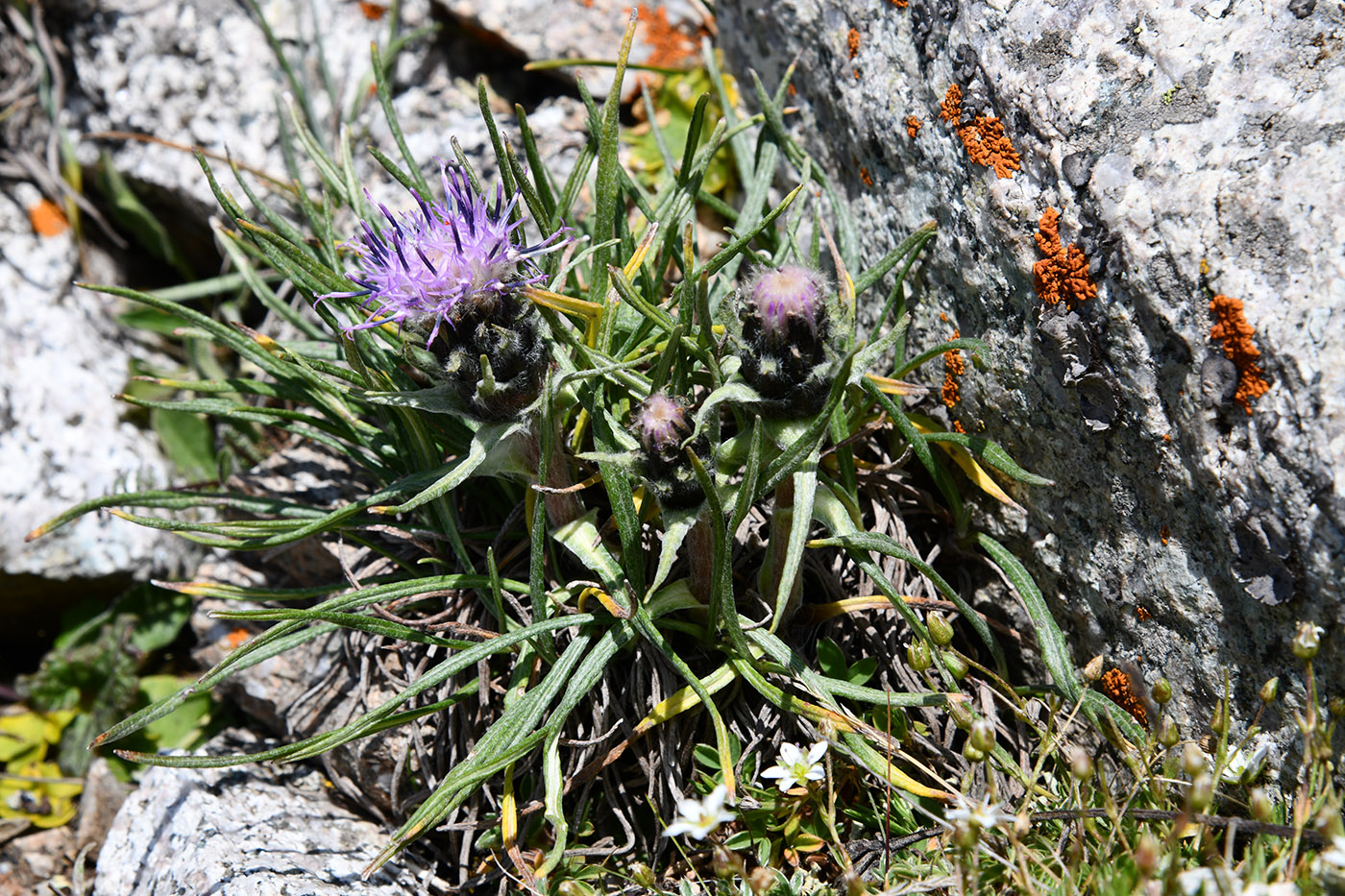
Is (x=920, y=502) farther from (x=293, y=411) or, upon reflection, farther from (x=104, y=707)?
(x=104, y=707)

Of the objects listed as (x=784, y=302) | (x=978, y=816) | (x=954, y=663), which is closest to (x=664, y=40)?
(x=784, y=302)

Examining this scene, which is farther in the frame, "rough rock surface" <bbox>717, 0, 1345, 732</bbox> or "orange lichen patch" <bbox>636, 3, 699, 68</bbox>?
"orange lichen patch" <bbox>636, 3, 699, 68</bbox>

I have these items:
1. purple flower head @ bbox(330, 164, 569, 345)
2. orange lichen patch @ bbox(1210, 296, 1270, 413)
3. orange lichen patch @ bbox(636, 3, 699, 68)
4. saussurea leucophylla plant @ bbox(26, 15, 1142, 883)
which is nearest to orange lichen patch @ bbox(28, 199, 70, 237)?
saussurea leucophylla plant @ bbox(26, 15, 1142, 883)

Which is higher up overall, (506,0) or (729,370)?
(506,0)

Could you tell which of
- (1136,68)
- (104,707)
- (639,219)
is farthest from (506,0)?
(104,707)

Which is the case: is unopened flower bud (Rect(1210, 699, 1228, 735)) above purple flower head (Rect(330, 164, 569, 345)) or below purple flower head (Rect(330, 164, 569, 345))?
below

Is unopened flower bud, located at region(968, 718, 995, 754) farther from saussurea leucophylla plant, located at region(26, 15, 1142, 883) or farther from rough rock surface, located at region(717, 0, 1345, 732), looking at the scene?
rough rock surface, located at region(717, 0, 1345, 732)
